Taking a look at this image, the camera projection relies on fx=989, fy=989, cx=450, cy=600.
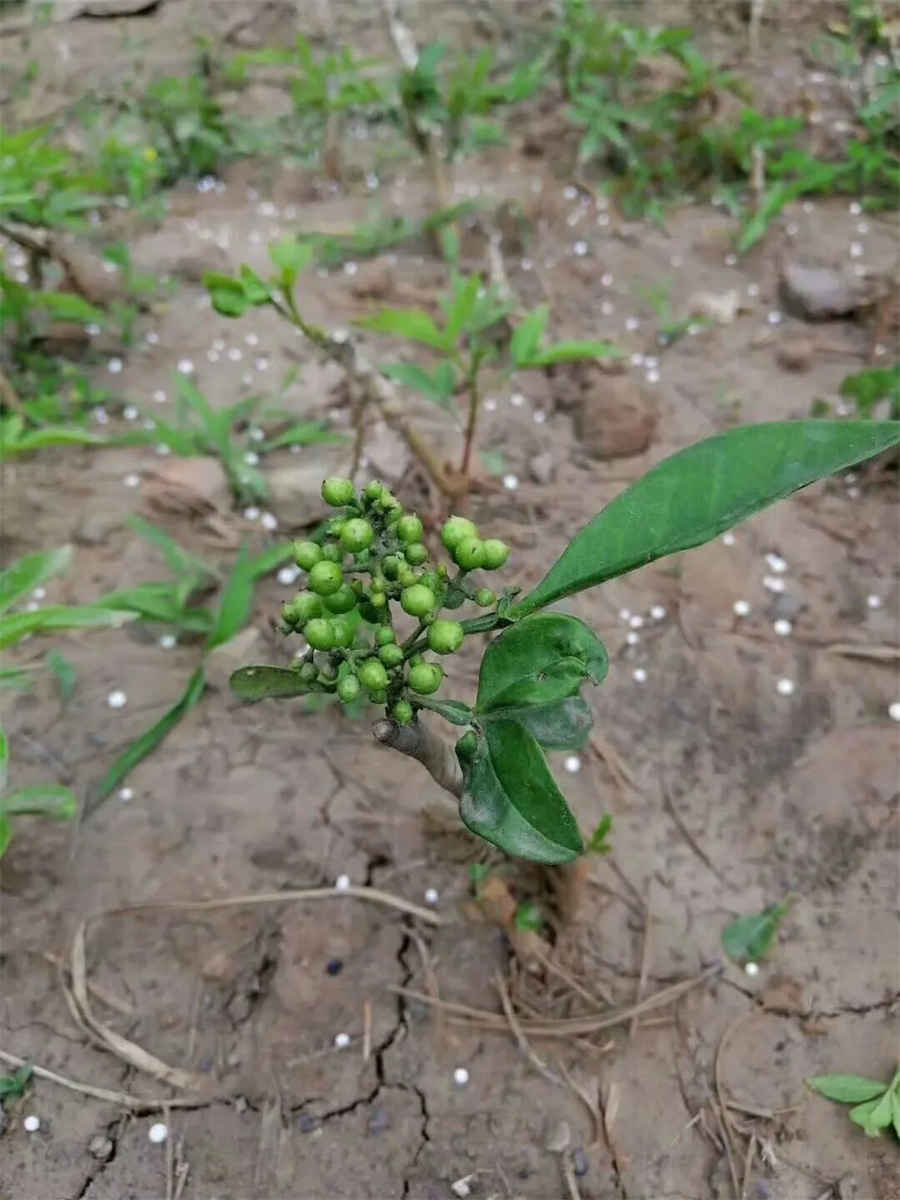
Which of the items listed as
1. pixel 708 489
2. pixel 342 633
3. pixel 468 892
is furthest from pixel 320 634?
pixel 468 892

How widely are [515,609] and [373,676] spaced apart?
219 mm

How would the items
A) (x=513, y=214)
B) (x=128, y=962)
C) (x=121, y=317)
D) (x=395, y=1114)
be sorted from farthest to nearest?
(x=513, y=214) → (x=121, y=317) → (x=128, y=962) → (x=395, y=1114)

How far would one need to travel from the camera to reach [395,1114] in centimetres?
202

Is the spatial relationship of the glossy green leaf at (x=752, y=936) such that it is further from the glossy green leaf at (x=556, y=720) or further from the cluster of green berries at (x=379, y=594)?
the cluster of green berries at (x=379, y=594)

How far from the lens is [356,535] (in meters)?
1.33

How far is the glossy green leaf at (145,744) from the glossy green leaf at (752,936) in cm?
138

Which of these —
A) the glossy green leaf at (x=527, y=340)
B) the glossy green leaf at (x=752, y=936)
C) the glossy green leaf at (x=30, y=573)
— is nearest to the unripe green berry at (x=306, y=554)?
the glossy green leaf at (x=30, y=573)

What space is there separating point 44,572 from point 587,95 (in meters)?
3.63

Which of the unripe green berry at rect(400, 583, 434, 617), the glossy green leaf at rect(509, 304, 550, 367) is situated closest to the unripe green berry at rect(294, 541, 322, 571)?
the unripe green berry at rect(400, 583, 434, 617)

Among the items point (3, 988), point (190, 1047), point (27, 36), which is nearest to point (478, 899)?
point (190, 1047)

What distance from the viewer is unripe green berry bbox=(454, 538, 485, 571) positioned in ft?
4.49

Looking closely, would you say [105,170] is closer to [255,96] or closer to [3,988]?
[255,96]

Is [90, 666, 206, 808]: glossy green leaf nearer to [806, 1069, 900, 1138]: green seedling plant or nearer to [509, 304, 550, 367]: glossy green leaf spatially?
[509, 304, 550, 367]: glossy green leaf

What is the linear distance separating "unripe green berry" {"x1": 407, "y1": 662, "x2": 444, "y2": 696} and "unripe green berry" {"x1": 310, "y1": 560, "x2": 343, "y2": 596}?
158 millimetres
